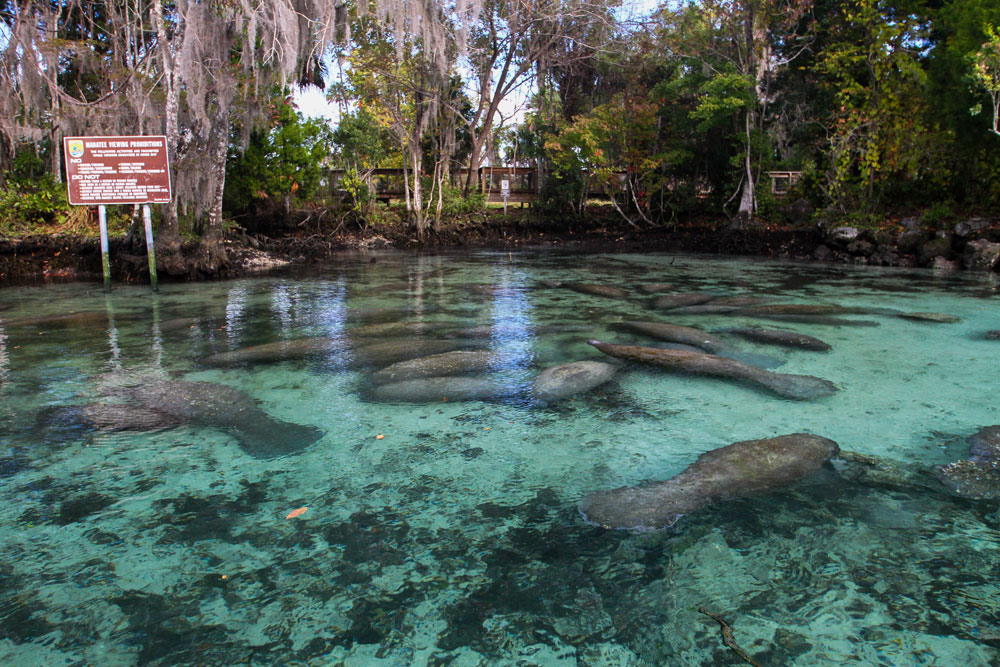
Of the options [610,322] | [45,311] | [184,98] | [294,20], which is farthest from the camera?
[184,98]

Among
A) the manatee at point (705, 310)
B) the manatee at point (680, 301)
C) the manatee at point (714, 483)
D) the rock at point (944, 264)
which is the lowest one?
the manatee at point (714, 483)

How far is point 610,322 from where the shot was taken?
746 centimetres

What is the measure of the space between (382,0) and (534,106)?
1203cm

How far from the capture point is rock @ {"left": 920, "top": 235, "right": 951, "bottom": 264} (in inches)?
523

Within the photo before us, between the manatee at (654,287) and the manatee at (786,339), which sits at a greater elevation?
the manatee at (654,287)

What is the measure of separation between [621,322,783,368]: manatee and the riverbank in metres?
9.50

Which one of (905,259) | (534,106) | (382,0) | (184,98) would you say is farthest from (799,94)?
(184,98)

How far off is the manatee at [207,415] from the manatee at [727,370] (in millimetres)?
2645

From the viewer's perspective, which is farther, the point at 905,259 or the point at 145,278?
the point at 905,259

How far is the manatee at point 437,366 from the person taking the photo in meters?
5.02

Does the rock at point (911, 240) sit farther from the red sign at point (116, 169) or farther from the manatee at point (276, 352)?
the red sign at point (116, 169)

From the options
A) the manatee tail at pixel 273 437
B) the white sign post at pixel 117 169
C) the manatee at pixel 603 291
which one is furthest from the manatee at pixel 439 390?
the white sign post at pixel 117 169

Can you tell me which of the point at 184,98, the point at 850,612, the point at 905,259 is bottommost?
the point at 850,612

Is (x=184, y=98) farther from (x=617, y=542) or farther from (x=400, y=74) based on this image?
(x=617, y=542)
